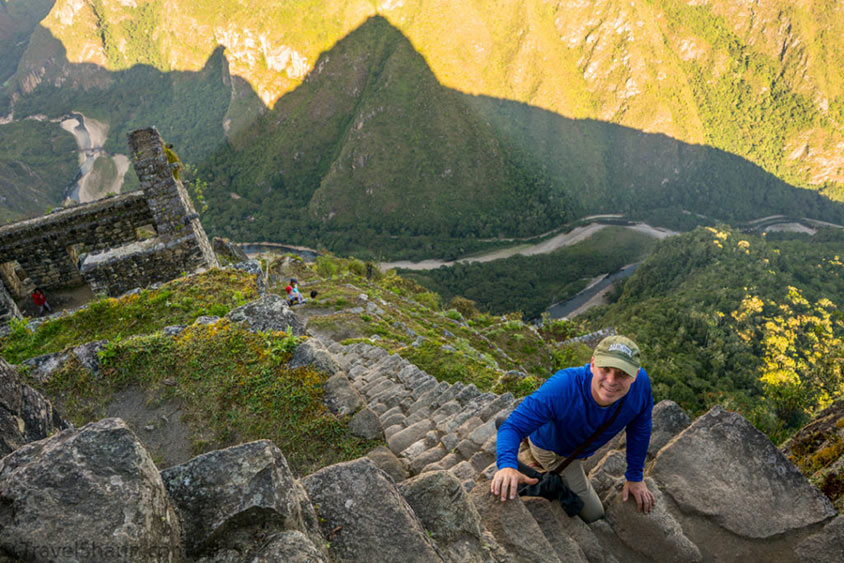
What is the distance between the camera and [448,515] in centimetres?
391

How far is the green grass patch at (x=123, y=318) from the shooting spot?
9.16m

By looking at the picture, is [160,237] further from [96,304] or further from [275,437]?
[275,437]

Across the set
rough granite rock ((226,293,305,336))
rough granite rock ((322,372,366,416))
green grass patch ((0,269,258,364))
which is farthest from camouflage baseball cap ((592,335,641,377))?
green grass patch ((0,269,258,364))

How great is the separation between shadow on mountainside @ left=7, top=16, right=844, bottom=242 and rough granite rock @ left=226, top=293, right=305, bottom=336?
9891cm

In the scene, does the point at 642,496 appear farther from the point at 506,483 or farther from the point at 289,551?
the point at 289,551

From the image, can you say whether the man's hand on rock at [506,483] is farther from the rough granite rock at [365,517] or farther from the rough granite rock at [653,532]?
the rough granite rock at [653,532]

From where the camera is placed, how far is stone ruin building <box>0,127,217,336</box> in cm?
1374

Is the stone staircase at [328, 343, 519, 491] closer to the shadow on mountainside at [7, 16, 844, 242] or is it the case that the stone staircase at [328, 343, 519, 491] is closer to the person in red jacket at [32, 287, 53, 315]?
the person in red jacket at [32, 287, 53, 315]

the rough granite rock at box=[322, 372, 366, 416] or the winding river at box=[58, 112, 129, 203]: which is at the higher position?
the winding river at box=[58, 112, 129, 203]

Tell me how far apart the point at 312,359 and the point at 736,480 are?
5.62 metres

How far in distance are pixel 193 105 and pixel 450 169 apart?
329 feet

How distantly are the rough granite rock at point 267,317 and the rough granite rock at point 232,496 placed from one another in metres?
4.21

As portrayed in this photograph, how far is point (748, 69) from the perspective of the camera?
527ft

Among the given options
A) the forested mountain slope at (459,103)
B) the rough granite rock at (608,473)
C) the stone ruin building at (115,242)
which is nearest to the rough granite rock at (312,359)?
the rough granite rock at (608,473)
